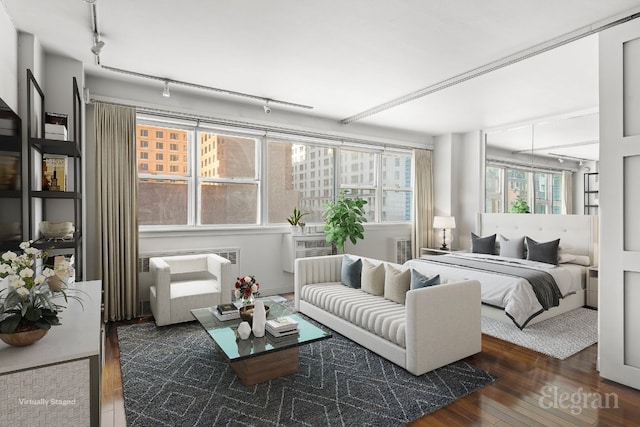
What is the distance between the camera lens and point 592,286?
14.3ft

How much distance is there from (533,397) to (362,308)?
1349 millimetres

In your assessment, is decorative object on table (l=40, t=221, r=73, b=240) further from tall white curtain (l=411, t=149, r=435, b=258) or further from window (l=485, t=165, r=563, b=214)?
window (l=485, t=165, r=563, b=214)

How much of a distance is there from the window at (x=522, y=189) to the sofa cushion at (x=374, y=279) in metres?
3.18

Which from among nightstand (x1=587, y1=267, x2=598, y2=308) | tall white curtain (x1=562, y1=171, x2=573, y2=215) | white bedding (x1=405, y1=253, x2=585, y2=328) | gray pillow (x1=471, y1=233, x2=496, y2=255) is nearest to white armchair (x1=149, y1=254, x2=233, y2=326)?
white bedding (x1=405, y1=253, x2=585, y2=328)

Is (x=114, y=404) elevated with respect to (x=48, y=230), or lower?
lower

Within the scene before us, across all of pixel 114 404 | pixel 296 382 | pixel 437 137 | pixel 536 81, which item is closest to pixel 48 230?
pixel 114 404

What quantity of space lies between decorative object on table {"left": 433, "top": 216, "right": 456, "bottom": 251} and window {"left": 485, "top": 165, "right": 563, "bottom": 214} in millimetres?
632

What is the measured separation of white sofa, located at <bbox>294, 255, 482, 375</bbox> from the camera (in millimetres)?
2568

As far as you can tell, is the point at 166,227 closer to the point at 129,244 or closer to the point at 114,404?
the point at 129,244

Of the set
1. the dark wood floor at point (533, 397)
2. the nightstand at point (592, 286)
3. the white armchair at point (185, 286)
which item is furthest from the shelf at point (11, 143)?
the nightstand at point (592, 286)

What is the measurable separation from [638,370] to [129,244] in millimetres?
4671

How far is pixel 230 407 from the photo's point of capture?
2236 mm

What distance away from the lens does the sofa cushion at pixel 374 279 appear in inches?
138

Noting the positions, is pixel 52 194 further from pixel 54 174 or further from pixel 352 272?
pixel 352 272
